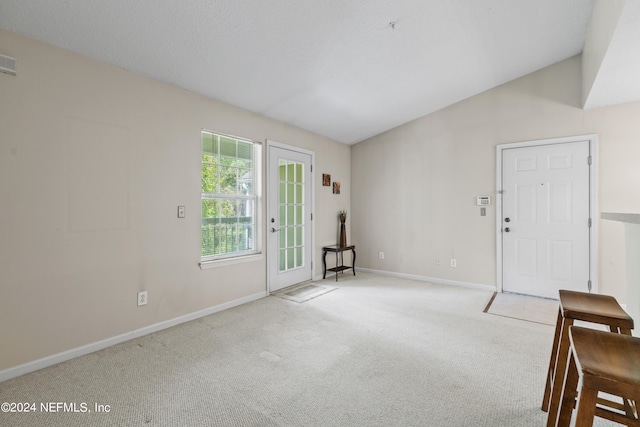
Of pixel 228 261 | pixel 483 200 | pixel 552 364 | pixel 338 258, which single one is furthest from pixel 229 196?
pixel 483 200

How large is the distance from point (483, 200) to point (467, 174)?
0.43 meters

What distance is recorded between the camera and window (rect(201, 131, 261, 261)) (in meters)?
3.41

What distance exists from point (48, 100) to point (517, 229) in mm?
5029

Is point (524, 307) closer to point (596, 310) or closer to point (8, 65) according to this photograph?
point (596, 310)

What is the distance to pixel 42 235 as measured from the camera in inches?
87.8

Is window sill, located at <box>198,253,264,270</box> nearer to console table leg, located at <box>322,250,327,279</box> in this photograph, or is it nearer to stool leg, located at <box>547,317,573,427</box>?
console table leg, located at <box>322,250,327,279</box>

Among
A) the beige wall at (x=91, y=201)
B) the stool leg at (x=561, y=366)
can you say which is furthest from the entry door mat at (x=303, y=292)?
the stool leg at (x=561, y=366)

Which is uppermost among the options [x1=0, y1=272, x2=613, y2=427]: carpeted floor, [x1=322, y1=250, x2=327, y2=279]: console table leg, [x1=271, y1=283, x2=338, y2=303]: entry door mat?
[x1=322, y1=250, x2=327, y2=279]: console table leg

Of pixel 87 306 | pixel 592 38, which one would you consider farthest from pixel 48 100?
pixel 592 38

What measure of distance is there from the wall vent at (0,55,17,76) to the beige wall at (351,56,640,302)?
4428 millimetres

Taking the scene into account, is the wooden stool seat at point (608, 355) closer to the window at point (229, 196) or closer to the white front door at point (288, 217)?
the window at point (229, 196)

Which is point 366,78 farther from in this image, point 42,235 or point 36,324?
point 36,324

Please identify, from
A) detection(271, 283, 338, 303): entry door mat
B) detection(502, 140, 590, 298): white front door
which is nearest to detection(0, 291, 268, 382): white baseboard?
detection(271, 283, 338, 303): entry door mat

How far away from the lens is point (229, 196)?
3.60m
